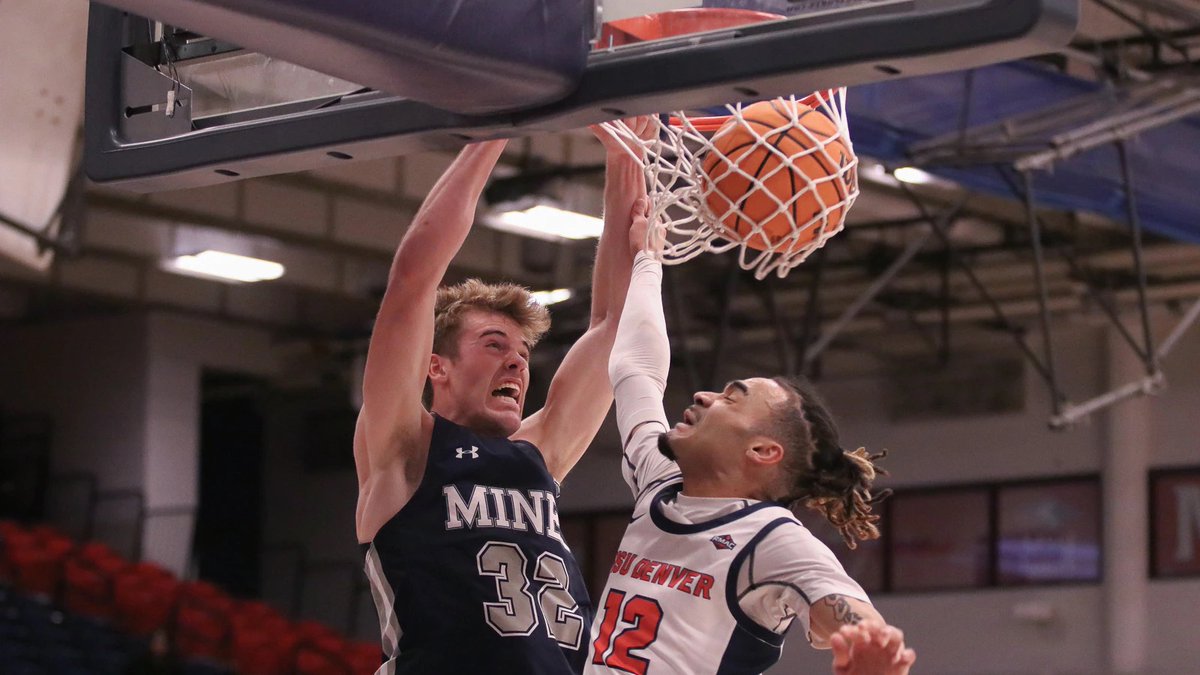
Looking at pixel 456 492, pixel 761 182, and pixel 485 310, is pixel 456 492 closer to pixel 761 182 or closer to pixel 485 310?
pixel 485 310

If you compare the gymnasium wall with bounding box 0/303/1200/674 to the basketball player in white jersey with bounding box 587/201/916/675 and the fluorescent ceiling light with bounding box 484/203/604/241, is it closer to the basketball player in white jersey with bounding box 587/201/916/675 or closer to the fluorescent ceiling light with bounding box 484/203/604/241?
the fluorescent ceiling light with bounding box 484/203/604/241

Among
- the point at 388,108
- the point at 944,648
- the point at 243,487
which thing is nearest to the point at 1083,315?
the point at 944,648

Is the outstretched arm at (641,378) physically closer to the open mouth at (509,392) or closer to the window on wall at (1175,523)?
the open mouth at (509,392)

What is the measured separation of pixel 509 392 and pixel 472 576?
1.65 ft

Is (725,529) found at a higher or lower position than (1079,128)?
lower

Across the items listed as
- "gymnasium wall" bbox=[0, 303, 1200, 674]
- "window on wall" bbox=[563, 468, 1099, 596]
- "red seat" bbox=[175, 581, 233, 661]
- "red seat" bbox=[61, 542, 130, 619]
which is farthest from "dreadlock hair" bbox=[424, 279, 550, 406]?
"gymnasium wall" bbox=[0, 303, 1200, 674]

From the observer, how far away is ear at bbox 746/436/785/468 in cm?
350

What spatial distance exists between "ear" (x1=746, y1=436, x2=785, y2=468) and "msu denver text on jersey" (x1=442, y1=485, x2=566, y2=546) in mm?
650

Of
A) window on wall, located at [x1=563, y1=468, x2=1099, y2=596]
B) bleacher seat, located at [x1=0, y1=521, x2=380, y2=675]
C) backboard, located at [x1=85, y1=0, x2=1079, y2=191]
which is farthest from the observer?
window on wall, located at [x1=563, y1=468, x2=1099, y2=596]

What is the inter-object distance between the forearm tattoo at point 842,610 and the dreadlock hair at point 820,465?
443 mm

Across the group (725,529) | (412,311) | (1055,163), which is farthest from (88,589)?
(725,529)

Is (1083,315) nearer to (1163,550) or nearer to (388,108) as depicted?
(1163,550)

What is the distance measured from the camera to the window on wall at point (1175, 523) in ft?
49.5

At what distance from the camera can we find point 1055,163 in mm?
9023
